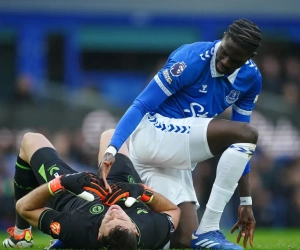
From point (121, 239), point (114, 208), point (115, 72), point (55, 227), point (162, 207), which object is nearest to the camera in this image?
point (121, 239)

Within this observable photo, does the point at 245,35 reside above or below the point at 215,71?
above

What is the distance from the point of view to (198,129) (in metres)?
7.43

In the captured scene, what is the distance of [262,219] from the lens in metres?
15.8

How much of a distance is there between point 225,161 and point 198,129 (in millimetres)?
436

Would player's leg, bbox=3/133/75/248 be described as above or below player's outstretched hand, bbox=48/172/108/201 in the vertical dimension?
below

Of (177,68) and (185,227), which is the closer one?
(177,68)

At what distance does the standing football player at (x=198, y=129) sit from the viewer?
721 cm

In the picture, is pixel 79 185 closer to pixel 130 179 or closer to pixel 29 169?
pixel 130 179

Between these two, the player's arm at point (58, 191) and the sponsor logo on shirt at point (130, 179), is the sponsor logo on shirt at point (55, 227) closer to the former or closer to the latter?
the player's arm at point (58, 191)

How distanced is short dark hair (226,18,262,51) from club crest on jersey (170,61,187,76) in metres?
0.51

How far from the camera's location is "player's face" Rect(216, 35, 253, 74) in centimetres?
725

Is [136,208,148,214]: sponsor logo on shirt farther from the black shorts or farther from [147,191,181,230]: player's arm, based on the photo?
the black shorts

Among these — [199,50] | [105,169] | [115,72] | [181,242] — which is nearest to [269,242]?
[181,242]

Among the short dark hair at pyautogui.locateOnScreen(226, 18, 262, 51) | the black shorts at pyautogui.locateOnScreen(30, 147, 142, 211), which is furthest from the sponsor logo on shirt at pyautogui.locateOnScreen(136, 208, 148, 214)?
the short dark hair at pyautogui.locateOnScreen(226, 18, 262, 51)
